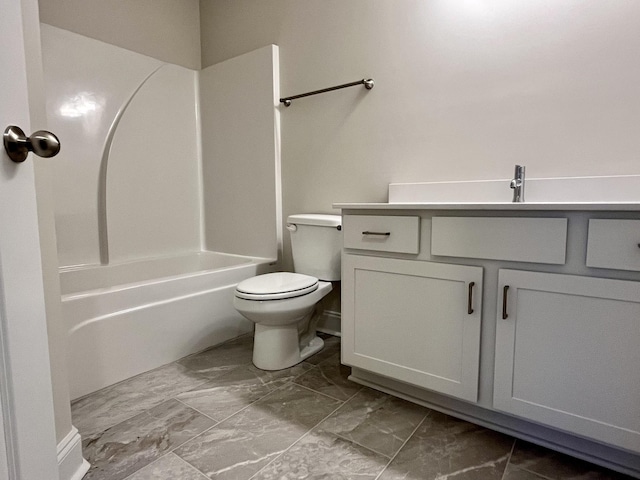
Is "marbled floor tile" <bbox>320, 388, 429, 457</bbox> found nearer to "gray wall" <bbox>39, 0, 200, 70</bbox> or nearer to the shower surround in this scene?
the shower surround

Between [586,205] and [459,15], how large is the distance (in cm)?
116

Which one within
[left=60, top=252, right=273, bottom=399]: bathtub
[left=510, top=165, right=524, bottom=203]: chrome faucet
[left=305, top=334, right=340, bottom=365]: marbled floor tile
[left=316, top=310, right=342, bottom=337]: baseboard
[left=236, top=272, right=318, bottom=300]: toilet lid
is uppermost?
[left=510, top=165, right=524, bottom=203]: chrome faucet

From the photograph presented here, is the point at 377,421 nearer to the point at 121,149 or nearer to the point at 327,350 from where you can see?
the point at 327,350

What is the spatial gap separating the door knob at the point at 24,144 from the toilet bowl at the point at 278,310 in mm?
1170

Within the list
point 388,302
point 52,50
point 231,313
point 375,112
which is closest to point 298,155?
point 375,112

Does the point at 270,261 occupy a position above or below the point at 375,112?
below

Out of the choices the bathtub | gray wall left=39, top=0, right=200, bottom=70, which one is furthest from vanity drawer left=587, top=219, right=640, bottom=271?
gray wall left=39, top=0, right=200, bottom=70

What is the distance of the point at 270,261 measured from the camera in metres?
2.43

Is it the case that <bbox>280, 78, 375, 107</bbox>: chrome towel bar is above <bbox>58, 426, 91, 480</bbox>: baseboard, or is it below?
above

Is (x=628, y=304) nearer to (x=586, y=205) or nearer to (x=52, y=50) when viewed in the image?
(x=586, y=205)

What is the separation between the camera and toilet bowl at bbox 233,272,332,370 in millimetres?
1633

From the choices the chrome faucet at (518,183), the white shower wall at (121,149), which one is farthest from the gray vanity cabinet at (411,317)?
the white shower wall at (121,149)

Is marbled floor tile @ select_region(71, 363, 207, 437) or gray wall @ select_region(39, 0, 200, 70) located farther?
gray wall @ select_region(39, 0, 200, 70)

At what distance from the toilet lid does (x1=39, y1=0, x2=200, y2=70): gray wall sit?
192cm
